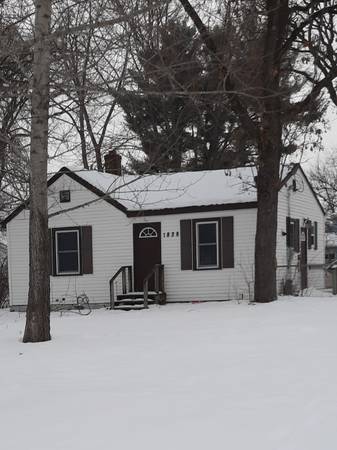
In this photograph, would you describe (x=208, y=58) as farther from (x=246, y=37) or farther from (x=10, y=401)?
(x=10, y=401)

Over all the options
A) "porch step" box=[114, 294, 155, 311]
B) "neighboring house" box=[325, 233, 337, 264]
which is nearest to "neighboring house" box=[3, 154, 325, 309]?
Answer: "porch step" box=[114, 294, 155, 311]

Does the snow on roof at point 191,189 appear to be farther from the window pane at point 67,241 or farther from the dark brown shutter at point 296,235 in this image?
the dark brown shutter at point 296,235

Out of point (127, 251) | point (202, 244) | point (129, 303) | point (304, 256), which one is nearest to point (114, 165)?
point (127, 251)

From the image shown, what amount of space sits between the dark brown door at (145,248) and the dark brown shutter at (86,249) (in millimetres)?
1438

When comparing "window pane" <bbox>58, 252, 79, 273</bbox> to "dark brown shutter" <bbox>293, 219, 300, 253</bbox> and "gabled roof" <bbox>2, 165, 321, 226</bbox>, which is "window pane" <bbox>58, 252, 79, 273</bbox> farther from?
"dark brown shutter" <bbox>293, 219, 300, 253</bbox>

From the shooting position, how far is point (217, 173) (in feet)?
64.6

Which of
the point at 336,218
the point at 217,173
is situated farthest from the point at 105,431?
the point at 336,218

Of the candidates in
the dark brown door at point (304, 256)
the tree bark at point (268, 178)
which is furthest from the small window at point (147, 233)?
the dark brown door at point (304, 256)

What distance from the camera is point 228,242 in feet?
57.5

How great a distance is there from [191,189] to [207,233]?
1.78 meters

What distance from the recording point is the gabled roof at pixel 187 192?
17.5m

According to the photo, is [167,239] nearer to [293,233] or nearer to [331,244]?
[293,233]

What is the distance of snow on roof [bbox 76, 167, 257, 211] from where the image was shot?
17.7 m

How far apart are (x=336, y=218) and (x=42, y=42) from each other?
4215 centimetres
